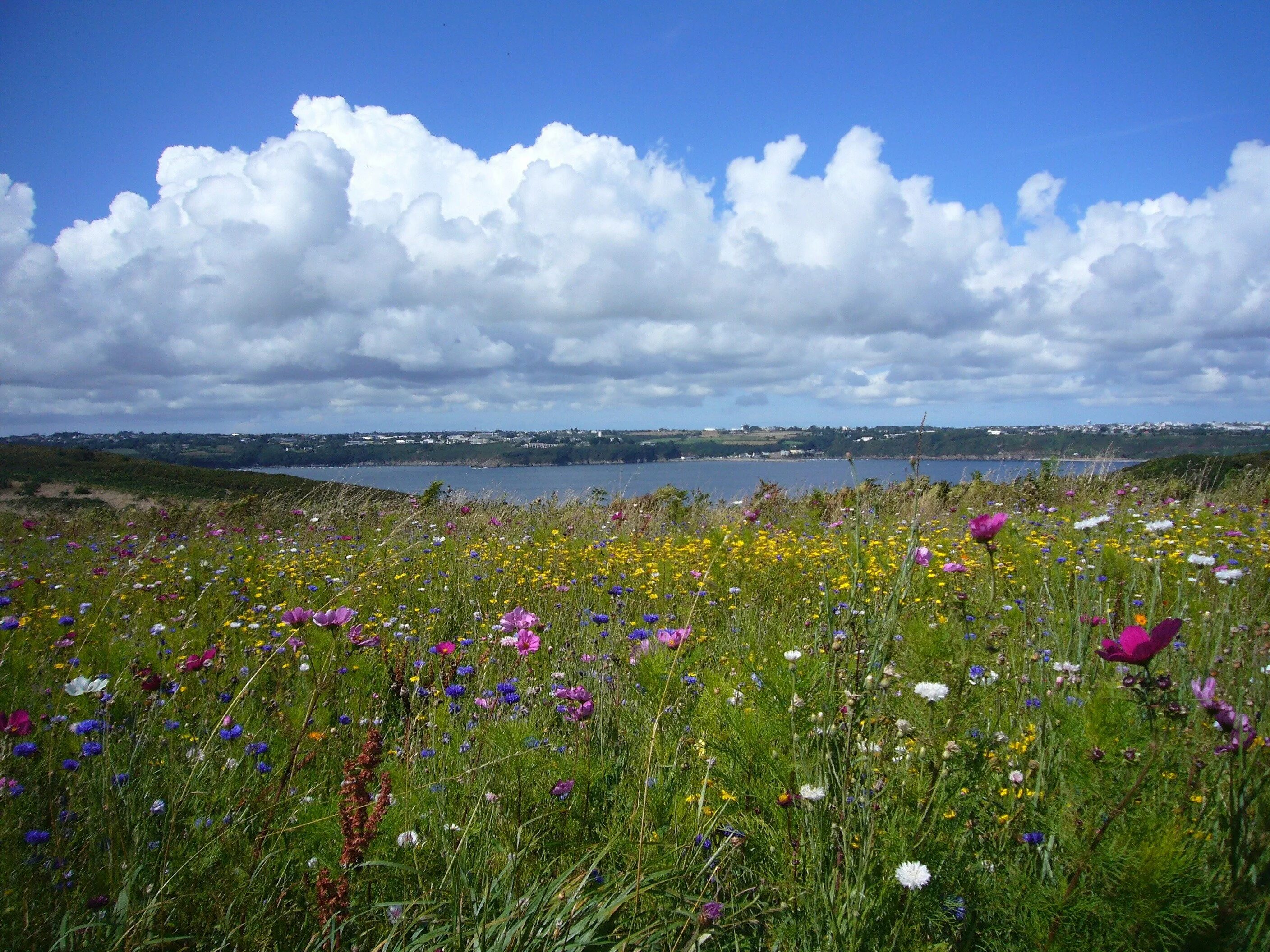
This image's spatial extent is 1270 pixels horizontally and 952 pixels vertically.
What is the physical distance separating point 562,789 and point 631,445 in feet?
139

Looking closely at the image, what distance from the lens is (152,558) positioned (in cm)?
566

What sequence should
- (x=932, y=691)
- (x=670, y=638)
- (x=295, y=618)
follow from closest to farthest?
(x=932, y=691)
(x=295, y=618)
(x=670, y=638)

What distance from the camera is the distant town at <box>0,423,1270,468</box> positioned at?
13.5 meters

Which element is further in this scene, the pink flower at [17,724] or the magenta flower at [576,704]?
the magenta flower at [576,704]

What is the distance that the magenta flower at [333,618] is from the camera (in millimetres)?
1992

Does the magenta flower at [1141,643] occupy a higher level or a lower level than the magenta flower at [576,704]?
higher

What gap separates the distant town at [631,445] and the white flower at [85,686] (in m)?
8.12

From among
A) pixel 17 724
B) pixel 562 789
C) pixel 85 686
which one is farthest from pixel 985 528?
pixel 85 686

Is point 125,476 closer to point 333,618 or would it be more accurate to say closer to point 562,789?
point 333,618

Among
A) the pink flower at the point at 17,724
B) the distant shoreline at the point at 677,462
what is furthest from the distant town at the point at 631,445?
the pink flower at the point at 17,724

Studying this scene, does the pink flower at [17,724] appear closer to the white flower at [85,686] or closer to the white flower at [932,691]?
the white flower at [85,686]

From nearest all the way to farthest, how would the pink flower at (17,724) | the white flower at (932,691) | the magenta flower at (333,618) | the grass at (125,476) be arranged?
the white flower at (932,691)
the pink flower at (17,724)
the magenta flower at (333,618)
the grass at (125,476)

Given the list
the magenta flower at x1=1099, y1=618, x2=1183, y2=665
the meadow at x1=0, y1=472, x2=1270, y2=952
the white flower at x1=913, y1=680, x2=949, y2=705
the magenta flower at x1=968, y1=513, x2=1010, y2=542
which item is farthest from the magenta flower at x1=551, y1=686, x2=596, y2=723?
the magenta flower at x1=1099, y1=618, x2=1183, y2=665

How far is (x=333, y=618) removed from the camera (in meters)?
2.06
